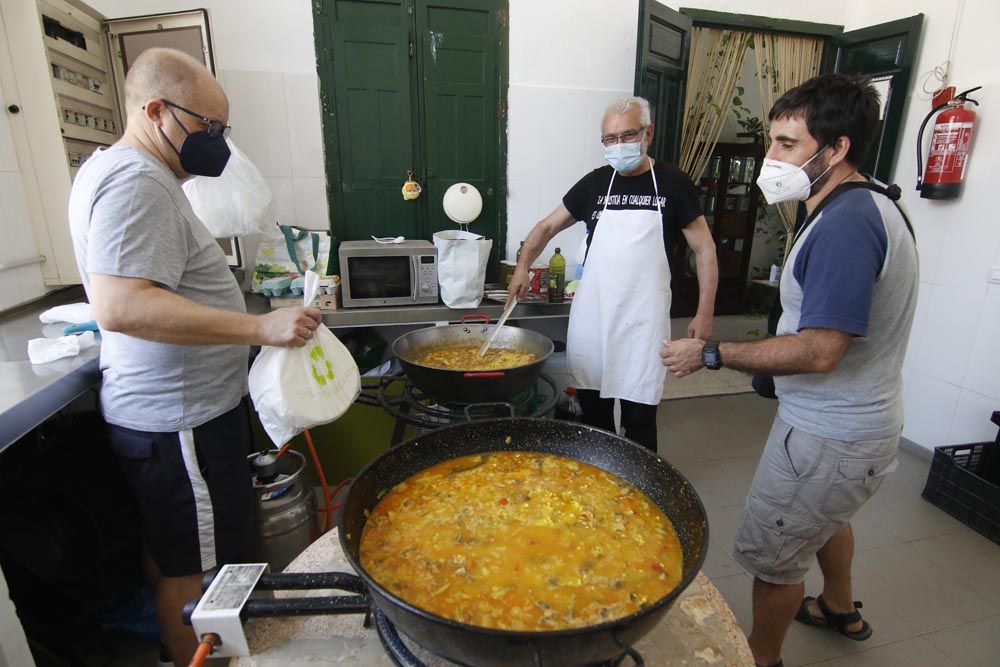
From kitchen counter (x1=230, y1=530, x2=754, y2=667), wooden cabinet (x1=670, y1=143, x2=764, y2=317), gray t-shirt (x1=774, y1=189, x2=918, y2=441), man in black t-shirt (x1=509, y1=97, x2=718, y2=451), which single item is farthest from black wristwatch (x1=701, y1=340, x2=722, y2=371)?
wooden cabinet (x1=670, y1=143, x2=764, y2=317)

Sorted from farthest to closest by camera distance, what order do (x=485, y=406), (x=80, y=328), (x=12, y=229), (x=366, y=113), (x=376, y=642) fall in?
(x=366, y=113)
(x=12, y=229)
(x=80, y=328)
(x=485, y=406)
(x=376, y=642)

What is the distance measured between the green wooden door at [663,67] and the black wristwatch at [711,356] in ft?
7.10

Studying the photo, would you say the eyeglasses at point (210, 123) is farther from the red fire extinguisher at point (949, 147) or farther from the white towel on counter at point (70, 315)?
the red fire extinguisher at point (949, 147)

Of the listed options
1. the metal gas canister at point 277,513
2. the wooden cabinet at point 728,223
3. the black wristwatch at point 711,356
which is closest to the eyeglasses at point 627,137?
the black wristwatch at point 711,356

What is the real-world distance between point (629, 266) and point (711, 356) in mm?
896

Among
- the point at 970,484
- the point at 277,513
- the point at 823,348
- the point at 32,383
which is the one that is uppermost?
the point at 823,348

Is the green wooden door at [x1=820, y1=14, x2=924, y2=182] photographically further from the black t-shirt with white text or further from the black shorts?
the black shorts

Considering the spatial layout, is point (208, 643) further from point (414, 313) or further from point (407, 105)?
point (407, 105)

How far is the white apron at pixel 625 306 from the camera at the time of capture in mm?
2260

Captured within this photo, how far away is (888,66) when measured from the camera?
3.27 meters

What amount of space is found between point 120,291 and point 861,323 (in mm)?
1706

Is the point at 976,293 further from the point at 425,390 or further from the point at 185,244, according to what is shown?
the point at 185,244

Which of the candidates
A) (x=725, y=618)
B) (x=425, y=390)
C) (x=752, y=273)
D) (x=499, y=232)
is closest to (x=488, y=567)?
(x=725, y=618)

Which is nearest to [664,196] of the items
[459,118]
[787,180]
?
[787,180]
